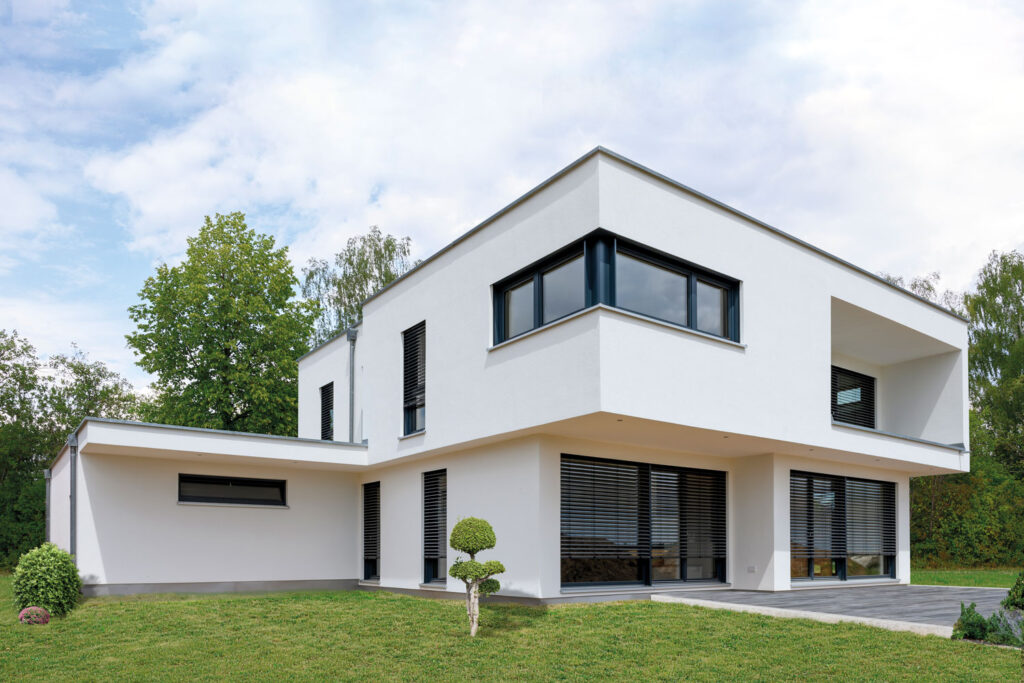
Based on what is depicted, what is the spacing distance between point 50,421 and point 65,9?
87.6 feet

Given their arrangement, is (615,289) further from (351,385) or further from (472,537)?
(351,385)

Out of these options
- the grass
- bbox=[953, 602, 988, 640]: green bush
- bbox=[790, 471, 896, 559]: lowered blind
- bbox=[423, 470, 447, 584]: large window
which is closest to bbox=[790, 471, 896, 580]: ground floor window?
bbox=[790, 471, 896, 559]: lowered blind

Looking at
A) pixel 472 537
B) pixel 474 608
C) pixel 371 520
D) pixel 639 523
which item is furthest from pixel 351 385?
pixel 474 608

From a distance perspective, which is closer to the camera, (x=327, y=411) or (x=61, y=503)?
(x=61, y=503)

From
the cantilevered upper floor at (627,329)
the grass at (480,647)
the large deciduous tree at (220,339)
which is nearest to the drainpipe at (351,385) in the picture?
the cantilevered upper floor at (627,329)

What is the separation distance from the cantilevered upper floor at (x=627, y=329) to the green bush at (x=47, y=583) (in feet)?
18.8

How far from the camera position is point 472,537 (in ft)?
33.2

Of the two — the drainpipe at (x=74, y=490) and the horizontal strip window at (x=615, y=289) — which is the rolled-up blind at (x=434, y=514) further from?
the drainpipe at (x=74, y=490)

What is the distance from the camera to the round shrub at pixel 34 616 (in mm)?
11758

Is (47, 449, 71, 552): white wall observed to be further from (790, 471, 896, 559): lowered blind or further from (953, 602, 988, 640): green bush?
(953, 602, 988, 640): green bush

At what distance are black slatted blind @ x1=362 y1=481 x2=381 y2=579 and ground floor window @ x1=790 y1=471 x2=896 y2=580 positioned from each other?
8.34 m

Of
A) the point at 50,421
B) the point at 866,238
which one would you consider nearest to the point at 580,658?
the point at 866,238

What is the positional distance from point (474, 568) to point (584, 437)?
335cm

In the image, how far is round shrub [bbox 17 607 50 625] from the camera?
38.6ft
